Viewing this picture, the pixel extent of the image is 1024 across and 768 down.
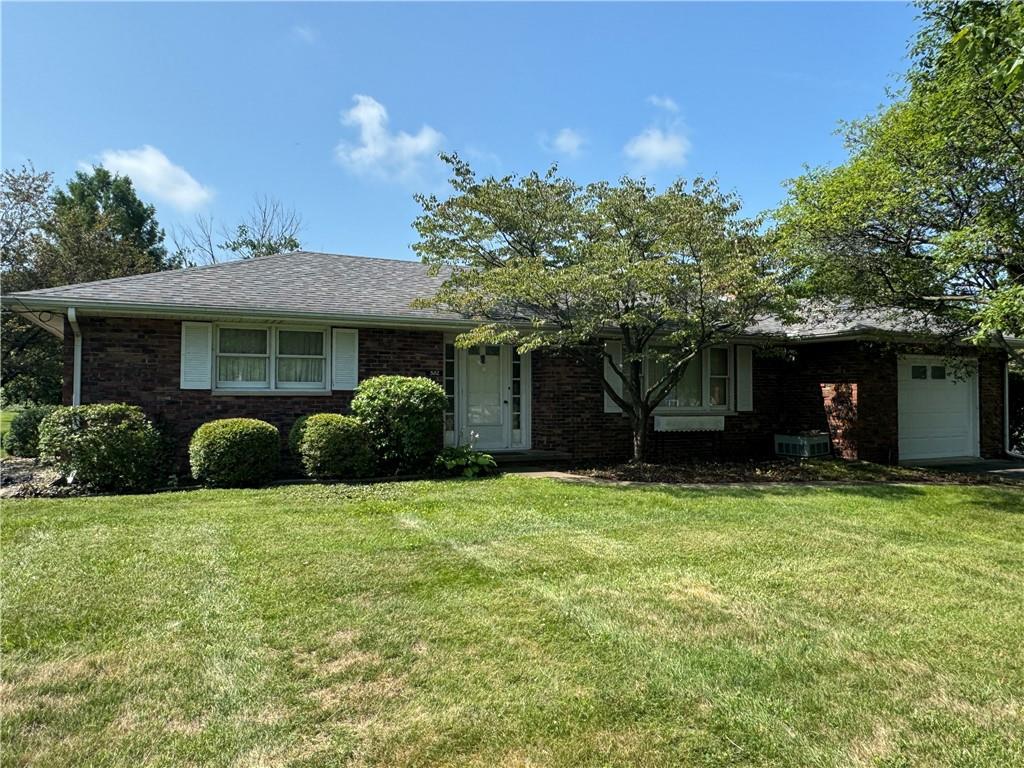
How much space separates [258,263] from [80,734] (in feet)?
33.5

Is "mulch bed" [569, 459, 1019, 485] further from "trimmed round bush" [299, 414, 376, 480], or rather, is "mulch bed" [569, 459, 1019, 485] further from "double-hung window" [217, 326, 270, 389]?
"double-hung window" [217, 326, 270, 389]

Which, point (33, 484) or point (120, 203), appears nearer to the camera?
point (33, 484)

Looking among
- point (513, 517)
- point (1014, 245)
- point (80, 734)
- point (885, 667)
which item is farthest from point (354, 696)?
point (1014, 245)

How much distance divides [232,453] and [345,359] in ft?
8.15

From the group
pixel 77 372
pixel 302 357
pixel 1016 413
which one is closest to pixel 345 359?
pixel 302 357

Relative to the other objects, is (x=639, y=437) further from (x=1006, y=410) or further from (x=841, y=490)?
(x=1006, y=410)

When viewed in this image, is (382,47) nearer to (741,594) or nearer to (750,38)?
(750,38)

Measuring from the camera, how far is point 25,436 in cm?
1248

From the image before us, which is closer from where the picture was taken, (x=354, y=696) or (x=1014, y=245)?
(x=354, y=696)

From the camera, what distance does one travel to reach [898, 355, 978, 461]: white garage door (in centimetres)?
1270

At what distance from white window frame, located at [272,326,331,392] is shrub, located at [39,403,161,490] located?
210 centimetres

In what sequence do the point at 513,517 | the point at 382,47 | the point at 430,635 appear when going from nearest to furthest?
the point at 430,635, the point at 513,517, the point at 382,47

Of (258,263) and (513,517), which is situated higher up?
(258,263)

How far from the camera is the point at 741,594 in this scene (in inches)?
165
